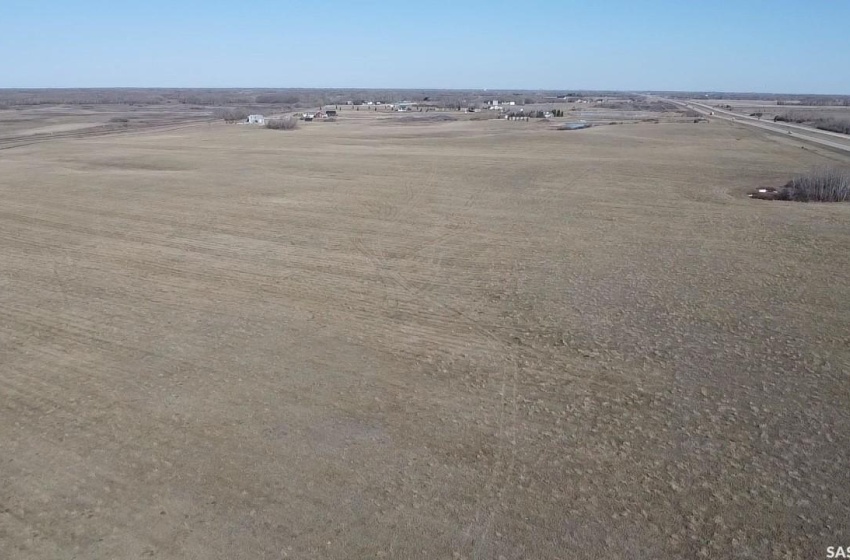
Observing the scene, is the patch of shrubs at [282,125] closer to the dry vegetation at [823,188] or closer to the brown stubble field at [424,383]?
the brown stubble field at [424,383]

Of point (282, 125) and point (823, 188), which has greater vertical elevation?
point (282, 125)

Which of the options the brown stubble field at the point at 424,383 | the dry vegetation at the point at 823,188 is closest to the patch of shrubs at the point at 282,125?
the brown stubble field at the point at 424,383

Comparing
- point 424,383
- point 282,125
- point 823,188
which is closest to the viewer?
point 424,383

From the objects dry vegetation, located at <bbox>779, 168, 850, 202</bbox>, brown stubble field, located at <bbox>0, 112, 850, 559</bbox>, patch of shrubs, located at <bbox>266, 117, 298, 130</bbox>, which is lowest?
brown stubble field, located at <bbox>0, 112, 850, 559</bbox>

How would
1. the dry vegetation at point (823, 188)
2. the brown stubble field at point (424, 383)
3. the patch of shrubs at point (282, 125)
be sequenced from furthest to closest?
the patch of shrubs at point (282, 125) < the dry vegetation at point (823, 188) < the brown stubble field at point (424, 383)

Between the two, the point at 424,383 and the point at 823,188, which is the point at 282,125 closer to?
the point at 823,188

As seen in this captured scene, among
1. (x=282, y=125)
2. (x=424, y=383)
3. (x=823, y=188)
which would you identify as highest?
(x=282, y=125)

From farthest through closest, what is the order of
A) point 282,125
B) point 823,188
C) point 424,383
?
1. point 282,125
2. point 823,188
3. point 424,383

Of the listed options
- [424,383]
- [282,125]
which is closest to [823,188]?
[424,383]

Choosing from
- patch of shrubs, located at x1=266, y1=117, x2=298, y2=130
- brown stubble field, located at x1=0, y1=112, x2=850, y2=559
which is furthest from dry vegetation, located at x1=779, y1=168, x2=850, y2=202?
patch of shrubs, located at x1=266, y1=117, x2=298, y2=130

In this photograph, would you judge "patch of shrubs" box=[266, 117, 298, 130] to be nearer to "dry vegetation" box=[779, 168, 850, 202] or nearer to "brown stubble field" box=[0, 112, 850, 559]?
"brown stubble field" box=[0, 112, 850, 559]
